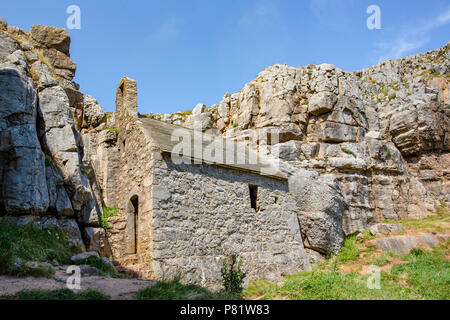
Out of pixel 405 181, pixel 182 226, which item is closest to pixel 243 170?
pixel 182 226

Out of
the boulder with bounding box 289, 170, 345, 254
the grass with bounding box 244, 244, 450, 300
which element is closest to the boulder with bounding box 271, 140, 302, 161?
the boulder with bounding box 289, 170, 345, 254

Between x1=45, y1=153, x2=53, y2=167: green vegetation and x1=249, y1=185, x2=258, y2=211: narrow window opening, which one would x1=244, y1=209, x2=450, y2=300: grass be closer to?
x1=249, y1=185, x2=258, y2=211: narrow window opening

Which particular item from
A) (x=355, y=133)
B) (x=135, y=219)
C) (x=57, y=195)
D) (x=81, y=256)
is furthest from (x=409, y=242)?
(x=57, y=195)

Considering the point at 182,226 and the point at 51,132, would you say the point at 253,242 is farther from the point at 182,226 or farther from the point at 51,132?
the point at 51,132

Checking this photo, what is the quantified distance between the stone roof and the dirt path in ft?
15.4

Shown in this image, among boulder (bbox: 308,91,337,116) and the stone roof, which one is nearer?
the stone roof

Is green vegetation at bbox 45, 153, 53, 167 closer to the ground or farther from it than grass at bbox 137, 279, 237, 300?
farther from it

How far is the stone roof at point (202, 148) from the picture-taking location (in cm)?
1232

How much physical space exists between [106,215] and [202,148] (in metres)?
4.68

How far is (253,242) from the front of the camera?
13.4 m

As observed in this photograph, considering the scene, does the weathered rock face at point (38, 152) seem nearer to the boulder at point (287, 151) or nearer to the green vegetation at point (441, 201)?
the boulder at point (287, 151)

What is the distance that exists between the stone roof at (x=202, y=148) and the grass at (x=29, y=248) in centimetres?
422

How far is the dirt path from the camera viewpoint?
6.86 m
